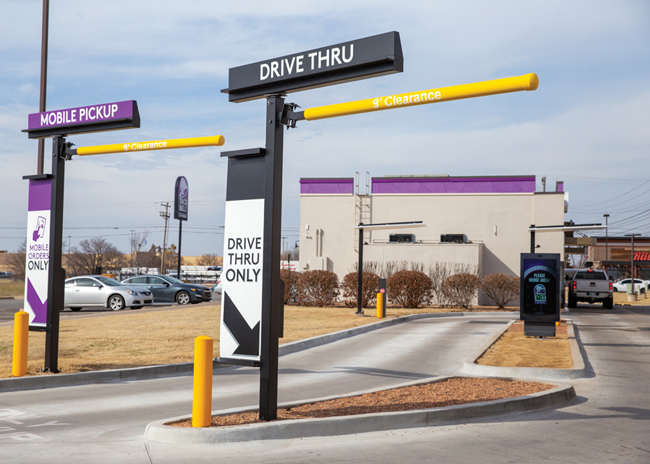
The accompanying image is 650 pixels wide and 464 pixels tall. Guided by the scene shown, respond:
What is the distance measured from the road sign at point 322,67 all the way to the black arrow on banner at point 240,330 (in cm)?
233

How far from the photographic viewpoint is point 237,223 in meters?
6.86

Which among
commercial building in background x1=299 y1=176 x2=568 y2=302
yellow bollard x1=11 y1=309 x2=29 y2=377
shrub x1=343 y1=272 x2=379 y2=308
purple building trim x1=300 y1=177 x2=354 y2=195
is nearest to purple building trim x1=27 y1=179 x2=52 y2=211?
yellow bollard x1=11 y1=309 x2=29 y2=377

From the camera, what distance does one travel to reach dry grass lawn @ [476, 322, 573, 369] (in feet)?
37.7

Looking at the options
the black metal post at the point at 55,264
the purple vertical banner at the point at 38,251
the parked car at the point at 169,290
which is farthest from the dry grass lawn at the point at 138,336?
the parked car at the point at 169,290

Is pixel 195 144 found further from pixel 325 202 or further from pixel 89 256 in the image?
pixel 89 256

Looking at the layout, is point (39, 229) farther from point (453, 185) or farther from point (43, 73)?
→ point (453, 185)

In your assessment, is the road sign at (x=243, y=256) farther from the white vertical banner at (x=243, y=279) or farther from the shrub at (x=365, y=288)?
the shrub at (x=365, y=288)

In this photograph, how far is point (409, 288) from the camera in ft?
93.2

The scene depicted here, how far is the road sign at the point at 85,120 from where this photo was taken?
9.50 meters

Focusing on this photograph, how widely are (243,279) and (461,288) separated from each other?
2394 cm

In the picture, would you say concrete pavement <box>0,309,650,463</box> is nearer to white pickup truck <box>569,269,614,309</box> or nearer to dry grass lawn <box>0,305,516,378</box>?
dry grass lawn <box>0,305,516,378</box>

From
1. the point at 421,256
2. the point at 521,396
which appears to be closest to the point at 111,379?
the point at 521,396

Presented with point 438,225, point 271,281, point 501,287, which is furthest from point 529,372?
point 438,225

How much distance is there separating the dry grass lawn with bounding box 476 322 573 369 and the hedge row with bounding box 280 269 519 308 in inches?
444
